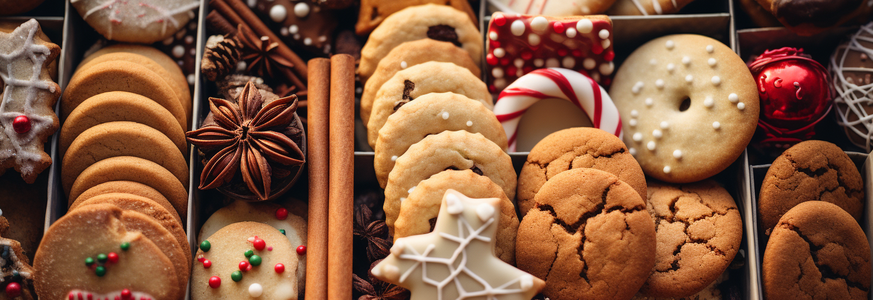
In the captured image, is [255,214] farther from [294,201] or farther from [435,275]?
[435,275]

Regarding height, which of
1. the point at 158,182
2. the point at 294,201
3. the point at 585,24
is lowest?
the point at 294,201

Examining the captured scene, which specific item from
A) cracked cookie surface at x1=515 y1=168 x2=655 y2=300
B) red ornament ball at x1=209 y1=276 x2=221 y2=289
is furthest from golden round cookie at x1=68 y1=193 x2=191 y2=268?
cracked cookie surface at x1=515 y1=168 x2=655 y2=300

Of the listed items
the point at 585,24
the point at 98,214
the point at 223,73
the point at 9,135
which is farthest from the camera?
the point at 223,73

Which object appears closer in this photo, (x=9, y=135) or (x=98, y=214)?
(x=98, y=214)

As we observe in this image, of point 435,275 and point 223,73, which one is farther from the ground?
point 223,73

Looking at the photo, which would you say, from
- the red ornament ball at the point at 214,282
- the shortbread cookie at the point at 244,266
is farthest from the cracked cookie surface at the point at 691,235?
the red ornament ball at the point at 214,282

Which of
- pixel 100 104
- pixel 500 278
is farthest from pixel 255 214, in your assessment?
pixel 500 278

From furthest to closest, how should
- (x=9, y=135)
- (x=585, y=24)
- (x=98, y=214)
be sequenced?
(x=585, y=24) → (x=9, y=135) → (x=98, y=214)
